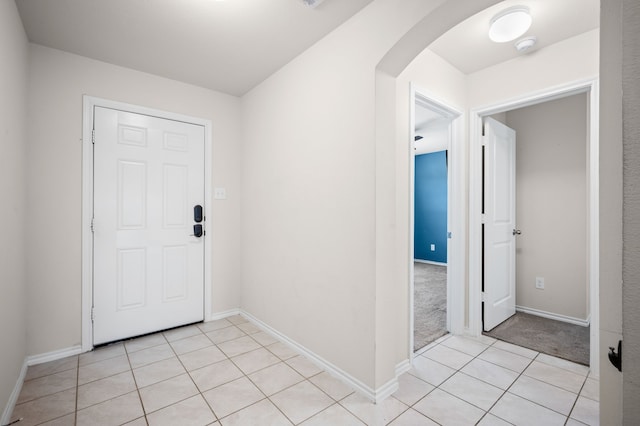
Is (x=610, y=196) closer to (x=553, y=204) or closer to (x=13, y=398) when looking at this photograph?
(x=553, y=204)

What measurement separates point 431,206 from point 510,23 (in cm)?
518

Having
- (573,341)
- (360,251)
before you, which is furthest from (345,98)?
(573,341)

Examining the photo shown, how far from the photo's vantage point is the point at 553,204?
3225 mm

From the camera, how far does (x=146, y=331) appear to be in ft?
8.91

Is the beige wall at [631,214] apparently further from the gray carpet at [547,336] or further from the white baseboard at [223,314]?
the white baseboard at [223,314]

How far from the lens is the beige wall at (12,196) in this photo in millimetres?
1582

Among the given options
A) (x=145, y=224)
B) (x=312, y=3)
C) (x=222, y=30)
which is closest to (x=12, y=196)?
(x=145, y=224)

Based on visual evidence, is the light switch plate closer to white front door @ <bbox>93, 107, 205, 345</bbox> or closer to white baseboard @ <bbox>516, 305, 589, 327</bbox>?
white front door @ <bbox>93, 107, 205, 345</bbox>

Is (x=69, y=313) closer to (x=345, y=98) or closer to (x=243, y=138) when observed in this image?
(x=243, y=138)

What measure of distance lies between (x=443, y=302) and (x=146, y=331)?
11.5ft

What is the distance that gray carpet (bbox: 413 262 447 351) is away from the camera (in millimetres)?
2736

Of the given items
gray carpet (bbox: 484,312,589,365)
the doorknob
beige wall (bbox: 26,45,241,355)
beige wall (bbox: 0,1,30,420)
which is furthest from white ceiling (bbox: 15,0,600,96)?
gray carpet (bbox: 484,312,589,365)

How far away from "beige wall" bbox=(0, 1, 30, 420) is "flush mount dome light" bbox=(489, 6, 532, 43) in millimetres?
3008

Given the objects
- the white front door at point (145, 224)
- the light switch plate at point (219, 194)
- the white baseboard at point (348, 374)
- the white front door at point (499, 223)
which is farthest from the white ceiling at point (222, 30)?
the white baseboard at point (348, 374)
